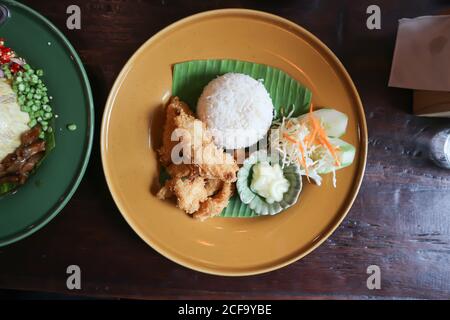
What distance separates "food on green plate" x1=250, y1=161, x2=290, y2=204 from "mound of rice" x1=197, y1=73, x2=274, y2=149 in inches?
6.7

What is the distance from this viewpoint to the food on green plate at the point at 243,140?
1884 mm

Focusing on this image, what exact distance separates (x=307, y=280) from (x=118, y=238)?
1029mm

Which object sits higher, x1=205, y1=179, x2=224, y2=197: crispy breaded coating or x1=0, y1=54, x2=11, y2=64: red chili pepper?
x1=0, y1=54, x2=11, y2=64: red chili pepper

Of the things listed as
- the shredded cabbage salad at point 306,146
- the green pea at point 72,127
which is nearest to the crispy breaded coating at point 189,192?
the shredded cabbage salad at point 306,146

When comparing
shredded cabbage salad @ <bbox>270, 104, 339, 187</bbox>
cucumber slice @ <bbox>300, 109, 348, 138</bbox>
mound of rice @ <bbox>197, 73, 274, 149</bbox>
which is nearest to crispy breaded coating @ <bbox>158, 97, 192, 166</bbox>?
mound of rice @ <bbox>197, 73, 274, 149</bbox>

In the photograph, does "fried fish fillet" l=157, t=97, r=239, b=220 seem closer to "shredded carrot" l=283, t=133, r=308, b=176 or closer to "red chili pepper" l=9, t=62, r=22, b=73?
"shredded carrot" l=283, t=133, r=308, b=176

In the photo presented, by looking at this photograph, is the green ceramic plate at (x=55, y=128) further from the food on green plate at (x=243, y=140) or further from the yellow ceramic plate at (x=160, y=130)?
the food on green plate at (x=243, y=140)

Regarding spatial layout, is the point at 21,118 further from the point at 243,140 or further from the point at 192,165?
the point at 243,140

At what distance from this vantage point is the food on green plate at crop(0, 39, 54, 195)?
6.21ft

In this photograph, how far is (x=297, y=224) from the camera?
197cm

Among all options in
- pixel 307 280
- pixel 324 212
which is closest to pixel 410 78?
pixel 324 212

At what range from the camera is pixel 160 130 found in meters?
1.98
